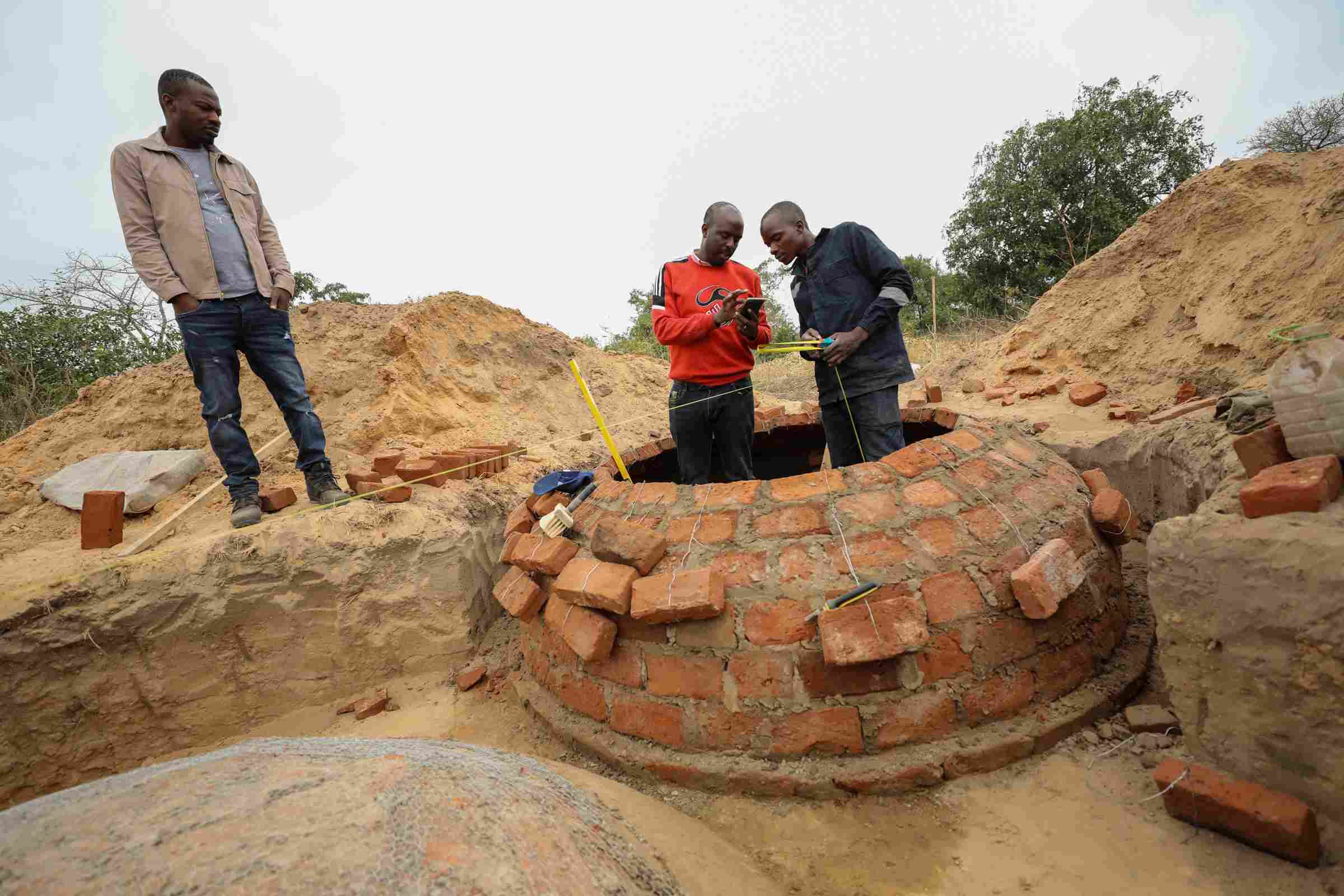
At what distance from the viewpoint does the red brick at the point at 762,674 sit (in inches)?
66.1

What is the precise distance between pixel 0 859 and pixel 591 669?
55.0 inches

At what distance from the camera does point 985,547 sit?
179cm

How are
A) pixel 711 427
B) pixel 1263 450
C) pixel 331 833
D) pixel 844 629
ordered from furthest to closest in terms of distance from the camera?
1. pixel 711 427
2. pixel 844 629
3. pixel 1263 450
4. pixel 331 833

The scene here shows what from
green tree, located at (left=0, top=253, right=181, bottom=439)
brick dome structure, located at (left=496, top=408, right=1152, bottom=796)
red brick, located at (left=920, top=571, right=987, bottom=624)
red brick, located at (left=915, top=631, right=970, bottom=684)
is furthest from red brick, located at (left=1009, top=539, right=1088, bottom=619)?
green tree, located at (left=0, top=253, right=181, bottom=439)

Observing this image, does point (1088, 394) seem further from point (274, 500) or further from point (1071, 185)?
point (1071, 185)

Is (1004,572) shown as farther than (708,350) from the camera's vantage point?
No

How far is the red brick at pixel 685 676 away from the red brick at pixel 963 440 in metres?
1.20

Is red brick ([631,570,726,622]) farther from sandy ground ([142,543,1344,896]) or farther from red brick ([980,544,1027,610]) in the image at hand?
red brick ([980,544,1027,610])

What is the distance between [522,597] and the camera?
84.8 inches

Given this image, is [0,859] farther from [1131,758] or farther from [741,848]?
[1131,758]

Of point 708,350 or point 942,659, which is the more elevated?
point 708,350

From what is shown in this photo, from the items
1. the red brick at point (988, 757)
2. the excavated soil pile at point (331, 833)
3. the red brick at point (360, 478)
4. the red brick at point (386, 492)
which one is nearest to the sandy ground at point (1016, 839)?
the red brick at point (988, 757)

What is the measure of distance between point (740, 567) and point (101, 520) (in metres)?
3.26

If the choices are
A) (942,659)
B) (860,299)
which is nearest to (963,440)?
(942,659)
